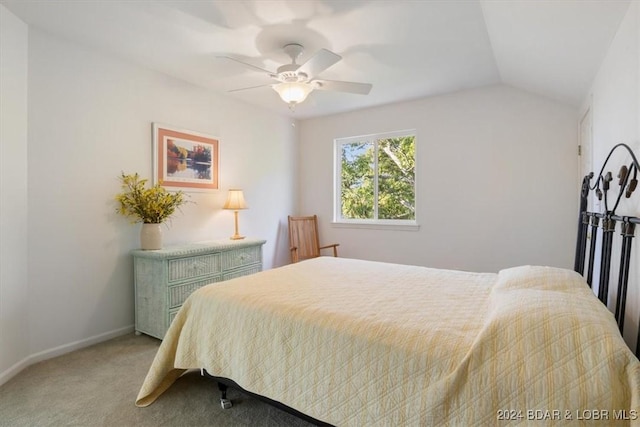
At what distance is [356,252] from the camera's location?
436 centimetres

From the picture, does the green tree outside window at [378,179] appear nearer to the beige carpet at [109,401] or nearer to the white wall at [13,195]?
the beige carpet at [109,401]

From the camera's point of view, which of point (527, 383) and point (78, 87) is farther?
point (78, 87)

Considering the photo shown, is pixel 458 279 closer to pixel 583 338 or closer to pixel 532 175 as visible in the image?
pixel 583 338

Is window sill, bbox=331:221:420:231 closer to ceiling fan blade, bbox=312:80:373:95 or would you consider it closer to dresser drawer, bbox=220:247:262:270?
dresser drawer, bbox=220:247:262:270

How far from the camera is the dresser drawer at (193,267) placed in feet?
8.98

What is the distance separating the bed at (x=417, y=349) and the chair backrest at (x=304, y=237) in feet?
7.73

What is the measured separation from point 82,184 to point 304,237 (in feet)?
8.63

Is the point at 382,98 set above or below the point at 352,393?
above

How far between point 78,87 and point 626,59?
3.55m

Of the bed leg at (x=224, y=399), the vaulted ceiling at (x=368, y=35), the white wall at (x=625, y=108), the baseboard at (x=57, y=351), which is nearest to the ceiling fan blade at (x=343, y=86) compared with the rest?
the vaulted ceiling at (x=368, y=35)

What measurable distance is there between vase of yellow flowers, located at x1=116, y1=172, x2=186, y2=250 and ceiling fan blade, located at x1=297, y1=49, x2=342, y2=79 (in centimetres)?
169

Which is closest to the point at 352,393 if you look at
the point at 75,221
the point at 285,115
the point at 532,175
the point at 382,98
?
the point at 75,221

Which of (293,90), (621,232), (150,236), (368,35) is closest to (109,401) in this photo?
(150,236)

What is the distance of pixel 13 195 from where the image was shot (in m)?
2.19
